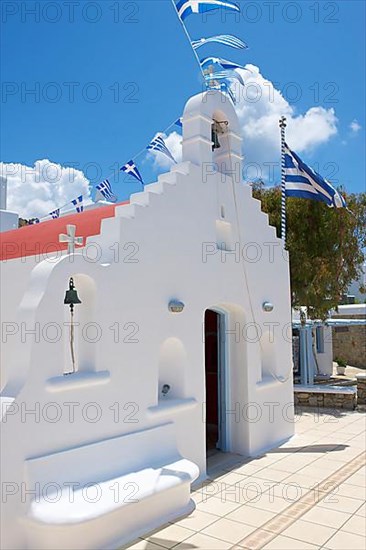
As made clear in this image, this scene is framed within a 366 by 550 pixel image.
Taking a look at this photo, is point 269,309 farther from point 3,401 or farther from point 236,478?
point 3,401

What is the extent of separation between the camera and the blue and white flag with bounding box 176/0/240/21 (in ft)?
28.6

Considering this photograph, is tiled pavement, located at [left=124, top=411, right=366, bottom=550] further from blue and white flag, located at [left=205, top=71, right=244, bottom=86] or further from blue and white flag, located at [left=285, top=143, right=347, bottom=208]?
blue and white flag, located at [left=205, top=71, right=244, bottom=86]

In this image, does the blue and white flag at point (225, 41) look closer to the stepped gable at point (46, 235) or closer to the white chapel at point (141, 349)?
the white chapel at point (141, 349)

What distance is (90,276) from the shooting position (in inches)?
281

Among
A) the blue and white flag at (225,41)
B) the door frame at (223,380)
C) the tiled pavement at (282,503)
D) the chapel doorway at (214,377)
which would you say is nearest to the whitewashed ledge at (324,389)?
the tiled pavement at (282,503)

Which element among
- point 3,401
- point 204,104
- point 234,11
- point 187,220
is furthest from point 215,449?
point 234,11

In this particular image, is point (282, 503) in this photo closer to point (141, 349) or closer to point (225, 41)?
point (141, 349)

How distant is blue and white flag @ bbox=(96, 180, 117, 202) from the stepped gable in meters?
4.33

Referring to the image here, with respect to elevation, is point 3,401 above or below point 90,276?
below

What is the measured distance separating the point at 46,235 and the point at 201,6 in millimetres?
5380

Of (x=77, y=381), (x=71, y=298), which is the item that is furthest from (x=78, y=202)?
(x=77, y=381)

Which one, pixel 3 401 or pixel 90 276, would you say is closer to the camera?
pixel 3 401

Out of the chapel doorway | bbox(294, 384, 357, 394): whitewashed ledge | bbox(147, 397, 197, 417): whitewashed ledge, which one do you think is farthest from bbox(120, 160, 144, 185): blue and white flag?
bbox(294, 384, 357, 394): whitewashed ledge

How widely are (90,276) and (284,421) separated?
24.7ft
